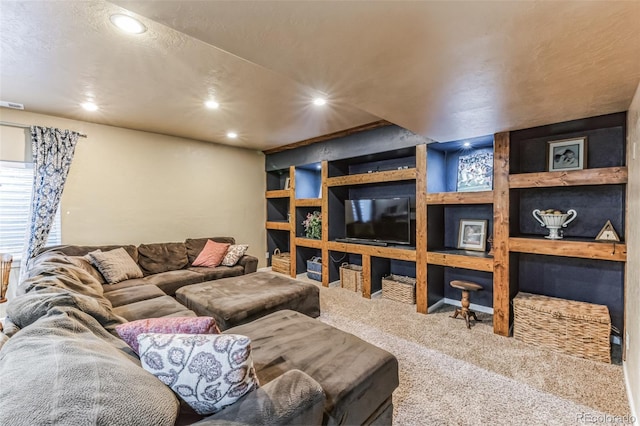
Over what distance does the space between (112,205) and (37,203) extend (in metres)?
0.75

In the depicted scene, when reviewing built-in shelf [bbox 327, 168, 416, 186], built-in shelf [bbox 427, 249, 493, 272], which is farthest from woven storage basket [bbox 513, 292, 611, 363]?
built-in shelf [bbox 327, 168, 416, 186]

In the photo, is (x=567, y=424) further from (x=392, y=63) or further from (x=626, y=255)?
(x=392, y=63)

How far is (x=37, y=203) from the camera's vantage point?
3.38m

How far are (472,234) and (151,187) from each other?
455cm

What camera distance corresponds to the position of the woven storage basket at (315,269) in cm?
493

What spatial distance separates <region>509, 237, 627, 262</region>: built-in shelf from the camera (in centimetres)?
231

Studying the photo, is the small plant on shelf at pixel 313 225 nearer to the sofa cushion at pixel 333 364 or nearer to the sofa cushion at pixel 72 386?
the sofa cushion at pixel 333 364

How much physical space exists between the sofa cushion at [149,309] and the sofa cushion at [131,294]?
0.15m

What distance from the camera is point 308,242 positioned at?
4957 millimetres

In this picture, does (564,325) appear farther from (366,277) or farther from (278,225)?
(278,225)

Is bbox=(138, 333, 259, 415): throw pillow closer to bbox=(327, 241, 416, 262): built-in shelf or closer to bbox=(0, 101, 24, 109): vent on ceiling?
bbox=(327, 241, 416, 262): built-in shelf

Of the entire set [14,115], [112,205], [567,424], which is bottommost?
Result: [567,424]

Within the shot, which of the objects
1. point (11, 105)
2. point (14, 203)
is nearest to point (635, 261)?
point (11, 105)

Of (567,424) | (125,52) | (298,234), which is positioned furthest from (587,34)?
(298,234)
